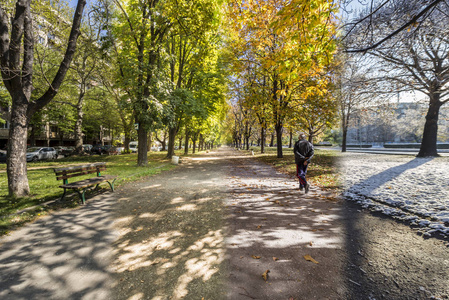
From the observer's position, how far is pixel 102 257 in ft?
10.5

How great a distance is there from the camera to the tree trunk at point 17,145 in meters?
5.64

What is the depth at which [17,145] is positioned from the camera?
5688mm

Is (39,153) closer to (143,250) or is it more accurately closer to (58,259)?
(58,259)

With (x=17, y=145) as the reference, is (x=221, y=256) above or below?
below

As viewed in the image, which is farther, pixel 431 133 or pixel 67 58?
pixel 431 133

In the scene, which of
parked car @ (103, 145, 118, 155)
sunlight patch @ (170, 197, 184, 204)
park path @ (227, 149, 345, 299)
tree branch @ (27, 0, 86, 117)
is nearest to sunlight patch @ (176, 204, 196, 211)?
sunlight patch @ (170, 197, 184, 204)

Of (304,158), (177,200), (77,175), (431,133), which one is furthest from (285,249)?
(431,133)

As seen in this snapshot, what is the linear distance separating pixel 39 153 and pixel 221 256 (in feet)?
90.0

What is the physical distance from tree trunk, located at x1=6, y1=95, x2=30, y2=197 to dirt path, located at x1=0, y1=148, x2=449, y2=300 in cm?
207

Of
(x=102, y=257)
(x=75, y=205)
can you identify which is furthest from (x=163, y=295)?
(x=75, y=205)

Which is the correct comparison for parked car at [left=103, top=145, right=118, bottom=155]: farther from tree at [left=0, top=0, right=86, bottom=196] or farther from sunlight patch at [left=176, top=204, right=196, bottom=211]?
sunlight patch at [left=176, top=204, right=196, bottom=211]

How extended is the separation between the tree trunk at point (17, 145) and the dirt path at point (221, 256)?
2.07 m

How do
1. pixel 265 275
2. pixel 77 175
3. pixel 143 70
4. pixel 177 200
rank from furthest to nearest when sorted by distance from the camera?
pixel 143 70 < pixel 77 175 < pixel 177 200 < pixel 265 275

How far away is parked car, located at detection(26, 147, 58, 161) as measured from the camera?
20422 mm
